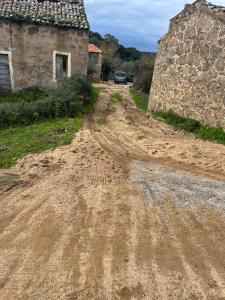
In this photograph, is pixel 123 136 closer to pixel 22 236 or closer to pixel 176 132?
pixel 176 132

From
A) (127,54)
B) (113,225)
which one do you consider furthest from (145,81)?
(127,54)

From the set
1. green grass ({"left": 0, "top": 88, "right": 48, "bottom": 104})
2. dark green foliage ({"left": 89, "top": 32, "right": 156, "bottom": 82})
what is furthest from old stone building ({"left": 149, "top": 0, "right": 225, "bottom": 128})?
dark green foliage ({"left": 89, "top": 32, "right": 156, "bottom": 82})

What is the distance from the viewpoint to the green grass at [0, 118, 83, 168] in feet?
31.8

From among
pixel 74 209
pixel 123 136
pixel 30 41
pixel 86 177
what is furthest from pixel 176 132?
pixel 30 41

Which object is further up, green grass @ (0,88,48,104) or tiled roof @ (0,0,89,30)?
tiled roof @ (0,0,89,30)

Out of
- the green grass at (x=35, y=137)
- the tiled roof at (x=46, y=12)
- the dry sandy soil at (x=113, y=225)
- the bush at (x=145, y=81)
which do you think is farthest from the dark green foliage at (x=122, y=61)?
the dry sandy soil at (x=113, y=225)

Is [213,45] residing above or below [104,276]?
above

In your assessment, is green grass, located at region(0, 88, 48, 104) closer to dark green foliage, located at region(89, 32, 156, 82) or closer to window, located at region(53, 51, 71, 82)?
window, located at region(53, 51, 71, 82)

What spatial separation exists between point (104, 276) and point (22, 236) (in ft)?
5.83

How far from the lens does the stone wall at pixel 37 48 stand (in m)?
16.6

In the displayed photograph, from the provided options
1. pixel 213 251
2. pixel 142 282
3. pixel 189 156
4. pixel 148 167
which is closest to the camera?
pixel 142 282

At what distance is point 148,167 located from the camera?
8875 millimetres

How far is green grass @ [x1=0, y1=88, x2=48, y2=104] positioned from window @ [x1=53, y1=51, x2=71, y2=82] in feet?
3.86

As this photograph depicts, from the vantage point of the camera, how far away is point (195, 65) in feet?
41.8
